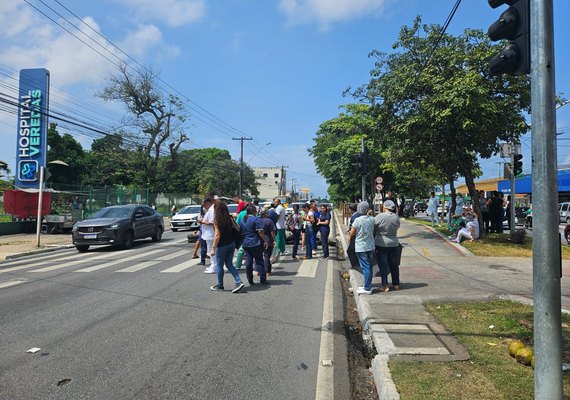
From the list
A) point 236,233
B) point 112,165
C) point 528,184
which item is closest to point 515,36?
point 236,233

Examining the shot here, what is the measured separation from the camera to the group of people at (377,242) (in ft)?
26.0

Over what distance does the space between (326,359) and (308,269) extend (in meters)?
6.33

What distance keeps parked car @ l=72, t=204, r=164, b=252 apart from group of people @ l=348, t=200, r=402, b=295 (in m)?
9.95

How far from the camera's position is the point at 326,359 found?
495 cm

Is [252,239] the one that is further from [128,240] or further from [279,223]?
[128,240]

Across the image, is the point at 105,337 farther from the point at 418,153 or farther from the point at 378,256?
the point at 418,153

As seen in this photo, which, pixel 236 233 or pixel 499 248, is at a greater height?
pixel 236 233

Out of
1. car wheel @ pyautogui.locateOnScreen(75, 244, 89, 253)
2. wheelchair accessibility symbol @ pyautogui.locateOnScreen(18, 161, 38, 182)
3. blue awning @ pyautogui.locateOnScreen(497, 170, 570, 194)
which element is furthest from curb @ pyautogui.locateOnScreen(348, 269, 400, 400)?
blue awning @ pyautogui.locateOnScreen(497, 170, 570, 194)

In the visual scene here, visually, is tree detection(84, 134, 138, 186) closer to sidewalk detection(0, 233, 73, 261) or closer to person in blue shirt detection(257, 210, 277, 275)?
sidewalk detection(0, 233, 73, 261)

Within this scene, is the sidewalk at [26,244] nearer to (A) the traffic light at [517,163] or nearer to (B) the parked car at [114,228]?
(B) the parked car at [114,228]

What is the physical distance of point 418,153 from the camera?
16469 millimetres

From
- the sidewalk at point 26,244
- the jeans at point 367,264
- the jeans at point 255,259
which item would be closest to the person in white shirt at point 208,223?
the jeans at point 255,259

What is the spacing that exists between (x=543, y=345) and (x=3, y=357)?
5284 mm

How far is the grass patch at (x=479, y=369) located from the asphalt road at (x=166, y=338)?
725 mm
